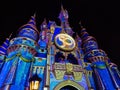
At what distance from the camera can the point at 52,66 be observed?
20859 millimetres

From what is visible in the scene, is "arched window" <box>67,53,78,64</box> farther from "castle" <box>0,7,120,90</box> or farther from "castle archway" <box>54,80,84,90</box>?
"castle archway" <box>54,80,84,90</box>

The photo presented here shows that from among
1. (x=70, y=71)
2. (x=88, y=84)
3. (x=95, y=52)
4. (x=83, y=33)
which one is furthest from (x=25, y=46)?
(x=83, y=33)

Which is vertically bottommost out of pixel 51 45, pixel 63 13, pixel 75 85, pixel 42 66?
pixel 75 85

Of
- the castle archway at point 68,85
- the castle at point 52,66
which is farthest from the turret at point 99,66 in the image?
the castle archway at point 68,85

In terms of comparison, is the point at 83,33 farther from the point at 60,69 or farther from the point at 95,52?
the point at 60,69

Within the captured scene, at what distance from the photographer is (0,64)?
22562 mm

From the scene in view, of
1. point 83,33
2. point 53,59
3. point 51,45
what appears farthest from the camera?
point 83,33

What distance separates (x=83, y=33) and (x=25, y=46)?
54.1 ft

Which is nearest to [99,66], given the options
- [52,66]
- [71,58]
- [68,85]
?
[71,58]

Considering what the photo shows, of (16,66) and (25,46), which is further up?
(25,46)

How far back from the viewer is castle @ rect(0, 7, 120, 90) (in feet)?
60.1

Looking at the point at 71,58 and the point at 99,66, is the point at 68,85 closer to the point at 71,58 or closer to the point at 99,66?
the point at 71,58

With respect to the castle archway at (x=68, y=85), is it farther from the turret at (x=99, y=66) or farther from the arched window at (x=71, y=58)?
the arched window at (x=71, y=58)

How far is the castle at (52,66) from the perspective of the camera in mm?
18328
